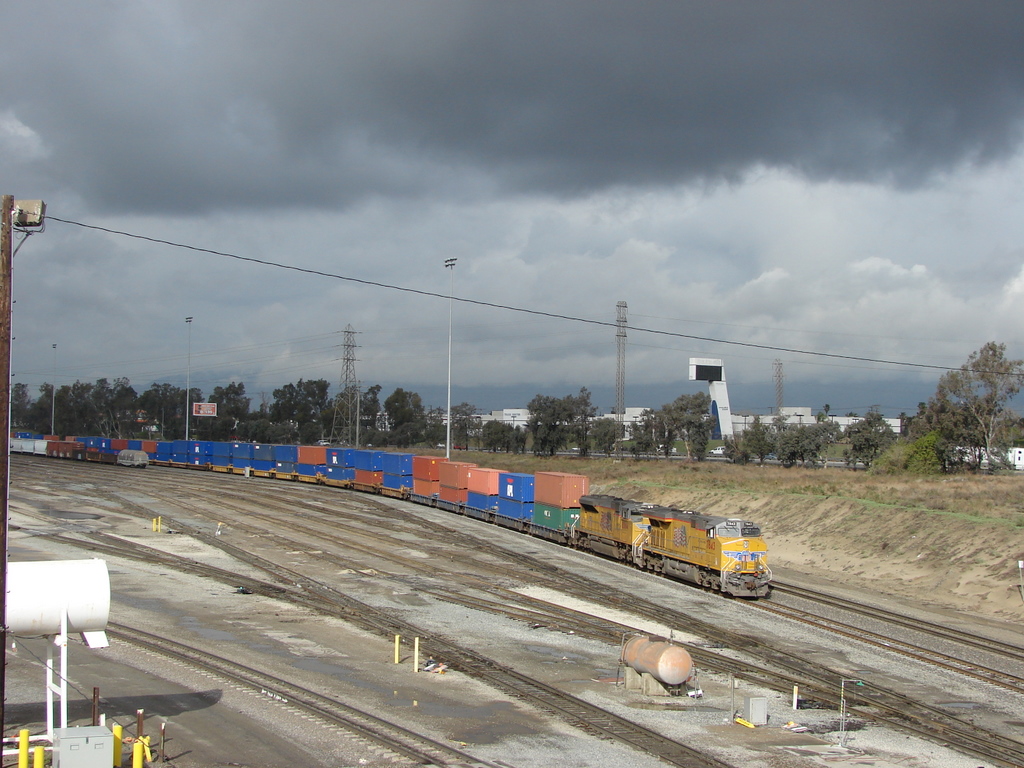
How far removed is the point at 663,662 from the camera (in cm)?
1895

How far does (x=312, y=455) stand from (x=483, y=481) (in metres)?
29.9

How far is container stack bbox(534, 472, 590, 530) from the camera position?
144ft

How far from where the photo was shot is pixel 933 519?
1682 inches

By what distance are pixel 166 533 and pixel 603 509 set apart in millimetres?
23928

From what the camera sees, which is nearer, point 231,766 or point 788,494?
point 231,766

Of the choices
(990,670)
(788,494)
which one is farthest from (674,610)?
(788,494)

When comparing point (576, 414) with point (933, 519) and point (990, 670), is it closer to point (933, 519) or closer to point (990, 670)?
point (933, 519)

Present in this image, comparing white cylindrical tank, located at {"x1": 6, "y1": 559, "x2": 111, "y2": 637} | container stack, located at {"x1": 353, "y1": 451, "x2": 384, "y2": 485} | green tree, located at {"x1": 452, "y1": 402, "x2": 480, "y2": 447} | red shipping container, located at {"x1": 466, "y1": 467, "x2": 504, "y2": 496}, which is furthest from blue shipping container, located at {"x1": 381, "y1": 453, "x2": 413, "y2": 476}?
green tree, located at {"x1": 452, "y1": 402, "x2": 480, "y2": 447}

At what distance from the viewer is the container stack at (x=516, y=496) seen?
48531 mm

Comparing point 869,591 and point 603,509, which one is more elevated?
point 603,509

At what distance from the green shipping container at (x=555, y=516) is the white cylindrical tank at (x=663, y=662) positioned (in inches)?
923

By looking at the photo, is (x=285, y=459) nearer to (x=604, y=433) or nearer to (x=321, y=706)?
(x=604, y=433)

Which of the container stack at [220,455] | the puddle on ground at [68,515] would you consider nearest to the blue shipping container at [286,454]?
the container stack at [220,455]

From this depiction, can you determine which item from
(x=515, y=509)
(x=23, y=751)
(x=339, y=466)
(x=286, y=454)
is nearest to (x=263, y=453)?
(x=286, y=454)
